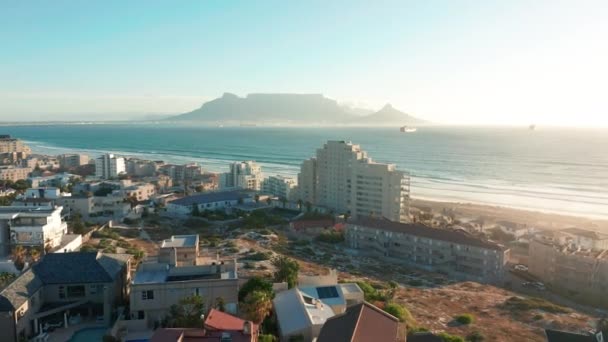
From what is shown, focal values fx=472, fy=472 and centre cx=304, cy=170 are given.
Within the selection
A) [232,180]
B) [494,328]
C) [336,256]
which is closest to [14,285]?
[494,328]

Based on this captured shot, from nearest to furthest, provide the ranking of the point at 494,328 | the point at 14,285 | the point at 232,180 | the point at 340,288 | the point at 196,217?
the point at 14,285 → the point at 340,288 → the point at 494,328 → the point at 196,217 → the point at 232,180

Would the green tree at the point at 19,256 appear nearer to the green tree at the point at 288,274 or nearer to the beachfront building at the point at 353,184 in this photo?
the green tree at the point at 288,274

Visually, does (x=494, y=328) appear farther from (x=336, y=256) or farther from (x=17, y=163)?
(x=17, y=163)

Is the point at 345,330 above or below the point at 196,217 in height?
above

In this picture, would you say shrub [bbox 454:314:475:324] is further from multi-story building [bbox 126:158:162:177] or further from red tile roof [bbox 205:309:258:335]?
multi-story building [bbox 126:158:162:177]

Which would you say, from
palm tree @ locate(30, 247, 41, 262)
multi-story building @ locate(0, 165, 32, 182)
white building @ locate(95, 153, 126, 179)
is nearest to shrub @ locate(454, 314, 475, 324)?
palm tree @ locate(30, 247, 41, 262)

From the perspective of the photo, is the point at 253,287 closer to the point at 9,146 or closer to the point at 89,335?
the point at 89,335

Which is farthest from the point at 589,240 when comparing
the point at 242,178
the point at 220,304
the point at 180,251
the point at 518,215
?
the point at 242,178
